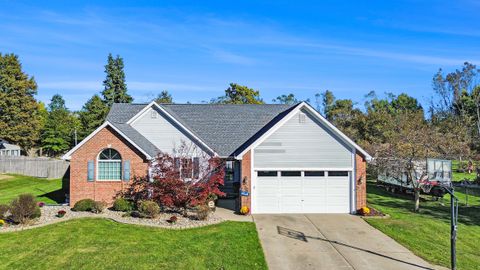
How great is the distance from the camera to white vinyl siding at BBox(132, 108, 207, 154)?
2466cm

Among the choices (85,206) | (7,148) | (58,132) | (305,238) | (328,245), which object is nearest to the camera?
(328,245)

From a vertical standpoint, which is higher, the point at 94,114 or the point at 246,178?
the point at 94,114

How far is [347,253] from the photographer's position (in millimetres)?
14125

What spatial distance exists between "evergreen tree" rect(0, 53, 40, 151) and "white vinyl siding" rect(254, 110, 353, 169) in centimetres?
4272

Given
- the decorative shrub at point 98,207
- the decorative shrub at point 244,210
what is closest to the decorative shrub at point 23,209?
the decorative shrub at point 98,207

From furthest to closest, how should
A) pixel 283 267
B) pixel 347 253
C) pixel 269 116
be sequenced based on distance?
pixel 269 116 → pixel 347 253 → pixel 283 267

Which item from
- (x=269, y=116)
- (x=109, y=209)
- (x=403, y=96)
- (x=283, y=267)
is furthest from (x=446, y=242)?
(x=403, y=96)

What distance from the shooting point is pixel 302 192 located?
70.1 feet

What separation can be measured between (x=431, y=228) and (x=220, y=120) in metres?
15.5

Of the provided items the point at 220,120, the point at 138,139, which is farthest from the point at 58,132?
the point at 138,139

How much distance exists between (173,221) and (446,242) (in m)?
12.3

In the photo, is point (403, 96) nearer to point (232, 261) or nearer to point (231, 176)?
point (231, 176)

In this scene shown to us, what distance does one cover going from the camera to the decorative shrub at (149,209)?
18.6 meters

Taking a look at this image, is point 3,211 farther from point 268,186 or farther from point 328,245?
point 328,245
